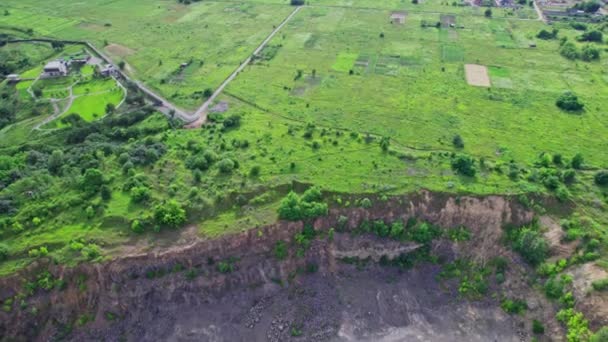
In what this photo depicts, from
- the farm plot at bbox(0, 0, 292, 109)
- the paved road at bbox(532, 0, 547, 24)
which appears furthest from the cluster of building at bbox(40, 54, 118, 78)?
the paved road at bbox(532, 0, 547, 24)

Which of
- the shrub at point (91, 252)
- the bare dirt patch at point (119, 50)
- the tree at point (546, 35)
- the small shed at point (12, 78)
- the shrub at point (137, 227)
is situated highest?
the tree at point (546, 35)

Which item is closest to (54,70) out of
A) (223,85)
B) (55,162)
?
(55,162)

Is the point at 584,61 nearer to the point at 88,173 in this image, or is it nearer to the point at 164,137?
the point at 164,137

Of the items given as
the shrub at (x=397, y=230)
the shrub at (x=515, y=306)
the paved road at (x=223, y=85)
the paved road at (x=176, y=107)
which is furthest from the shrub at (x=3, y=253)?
the shrub at (x=515, y=306)

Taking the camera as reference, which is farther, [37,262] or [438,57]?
[438,57]

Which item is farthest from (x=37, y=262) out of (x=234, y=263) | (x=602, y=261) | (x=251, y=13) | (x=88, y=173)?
(x=251, y=13)

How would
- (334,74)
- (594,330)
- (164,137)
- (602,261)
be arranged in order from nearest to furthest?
1. (594,330)
2. (602,261)
3. (164,137)
4. (334,74)

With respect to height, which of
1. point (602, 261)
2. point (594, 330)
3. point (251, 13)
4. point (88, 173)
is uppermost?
point (251, 13)

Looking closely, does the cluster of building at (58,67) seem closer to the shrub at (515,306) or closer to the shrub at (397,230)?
the shrub at (397,230)
